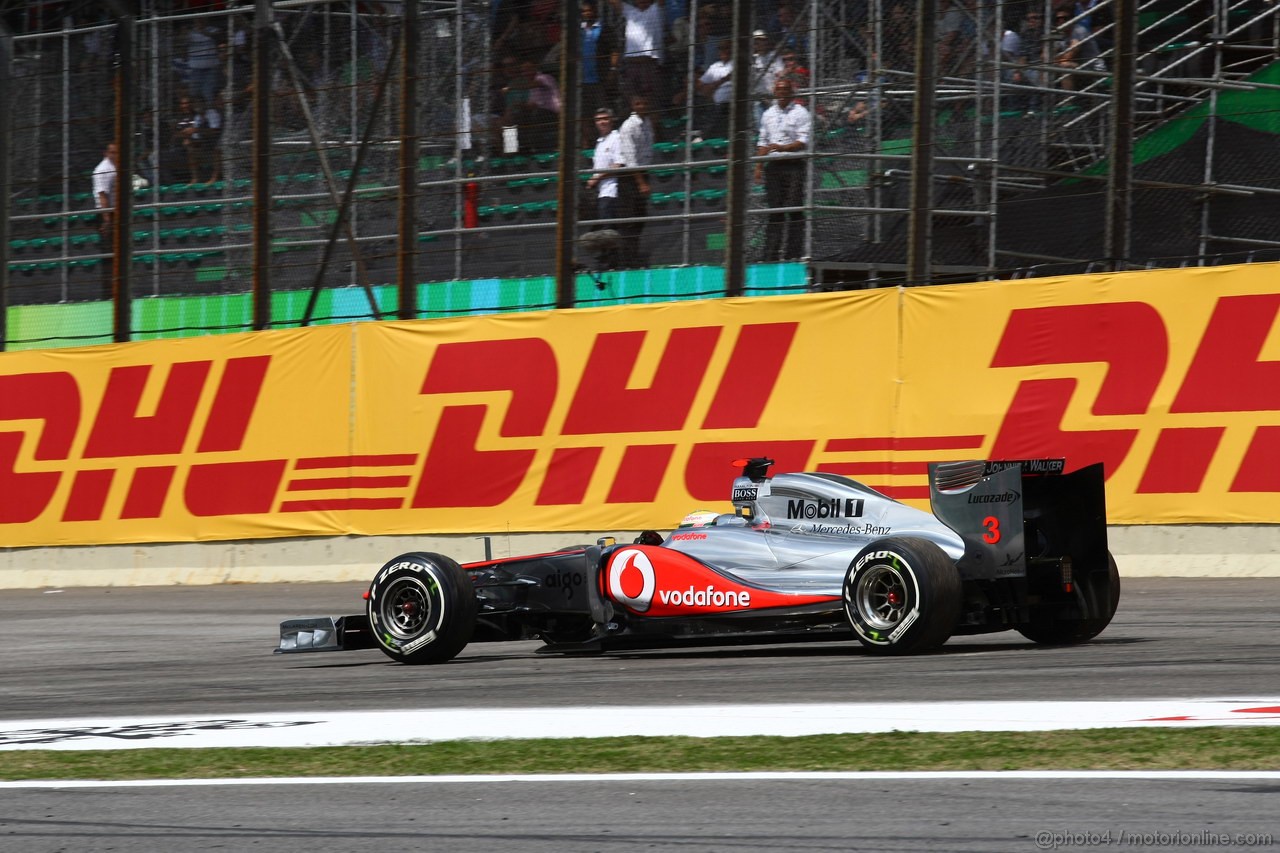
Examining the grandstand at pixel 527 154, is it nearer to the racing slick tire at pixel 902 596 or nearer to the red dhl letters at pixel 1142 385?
the red dhl letters at pixel 1142 385

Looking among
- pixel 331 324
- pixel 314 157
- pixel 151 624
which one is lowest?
pixel 151 624

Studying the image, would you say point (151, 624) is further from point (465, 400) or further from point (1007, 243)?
point (1007, 243)

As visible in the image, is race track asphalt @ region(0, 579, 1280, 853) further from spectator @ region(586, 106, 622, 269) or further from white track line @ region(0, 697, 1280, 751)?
spectator @ region(586, 106, 622, 269)

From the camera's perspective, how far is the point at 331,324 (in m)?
19.4

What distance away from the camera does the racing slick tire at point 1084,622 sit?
32.9ft

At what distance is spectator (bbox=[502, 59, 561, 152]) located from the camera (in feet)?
58.7

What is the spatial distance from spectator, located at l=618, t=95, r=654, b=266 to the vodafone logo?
302 inches

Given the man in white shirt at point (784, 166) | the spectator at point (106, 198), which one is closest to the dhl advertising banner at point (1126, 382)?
the man in white shirt at point (784, 166)

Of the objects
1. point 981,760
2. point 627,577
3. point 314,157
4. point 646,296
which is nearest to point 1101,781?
point 981,760

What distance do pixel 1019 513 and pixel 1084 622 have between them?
2.94ft

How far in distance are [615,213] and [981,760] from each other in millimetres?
12058

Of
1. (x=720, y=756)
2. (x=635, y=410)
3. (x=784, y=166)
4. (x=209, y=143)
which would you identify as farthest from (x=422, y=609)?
(x=209, y=143)

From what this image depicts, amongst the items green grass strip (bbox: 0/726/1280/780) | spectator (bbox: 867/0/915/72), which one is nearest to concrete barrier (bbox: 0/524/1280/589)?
spectator (bbox: 867/0/915/72)

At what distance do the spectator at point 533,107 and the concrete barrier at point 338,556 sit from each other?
4.12m
